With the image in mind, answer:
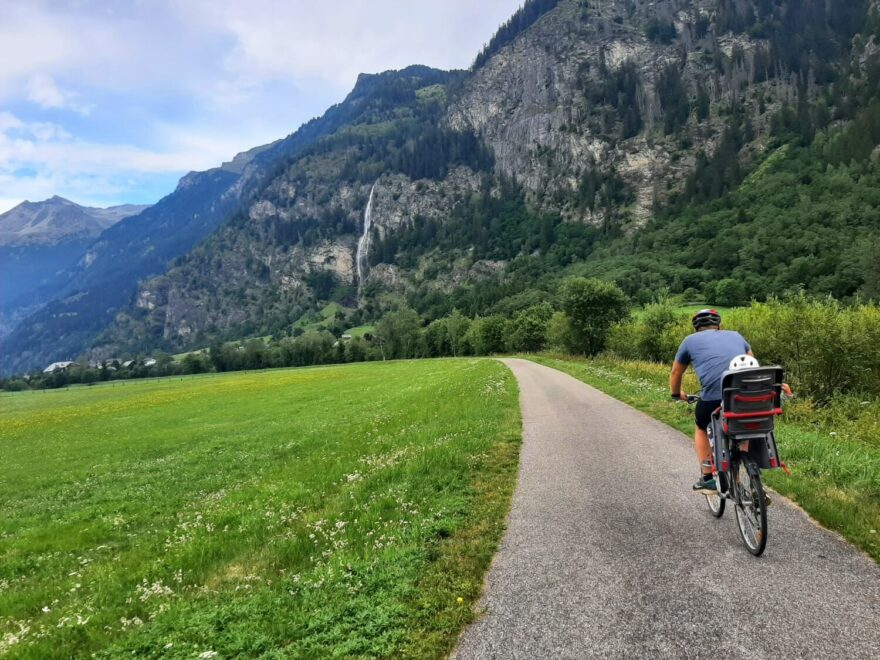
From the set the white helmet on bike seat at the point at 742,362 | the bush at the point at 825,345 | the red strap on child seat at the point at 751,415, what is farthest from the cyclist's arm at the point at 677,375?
the bush at the point at 825,345

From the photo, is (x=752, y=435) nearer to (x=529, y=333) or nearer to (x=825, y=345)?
(x=825, y=345)

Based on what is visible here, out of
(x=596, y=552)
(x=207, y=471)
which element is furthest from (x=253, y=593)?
(x=207, y=471)

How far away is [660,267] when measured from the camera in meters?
161

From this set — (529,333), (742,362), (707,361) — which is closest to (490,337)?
(529,333)

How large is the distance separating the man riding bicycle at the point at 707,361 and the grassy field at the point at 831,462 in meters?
1.81

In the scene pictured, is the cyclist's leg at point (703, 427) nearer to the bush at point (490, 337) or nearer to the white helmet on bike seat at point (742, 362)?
the white helmet on bike seat at point (742, 362)

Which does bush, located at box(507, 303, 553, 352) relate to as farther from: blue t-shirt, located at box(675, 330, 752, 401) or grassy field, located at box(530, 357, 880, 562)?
blue t-shirt, located at box(675, 330, 752, 401)

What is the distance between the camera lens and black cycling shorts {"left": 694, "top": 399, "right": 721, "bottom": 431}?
7.57 m

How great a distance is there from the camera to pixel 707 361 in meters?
7.48

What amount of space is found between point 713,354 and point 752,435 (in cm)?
151

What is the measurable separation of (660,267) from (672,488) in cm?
17202

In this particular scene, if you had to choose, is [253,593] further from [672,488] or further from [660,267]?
[660,267]

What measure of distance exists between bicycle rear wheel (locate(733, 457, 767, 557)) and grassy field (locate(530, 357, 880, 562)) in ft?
4.50

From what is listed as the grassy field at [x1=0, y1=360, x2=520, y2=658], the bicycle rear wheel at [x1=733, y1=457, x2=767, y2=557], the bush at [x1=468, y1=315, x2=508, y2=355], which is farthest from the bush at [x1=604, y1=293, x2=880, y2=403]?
the bush at [x1=468, y1=315, x2=508, y2=355]
